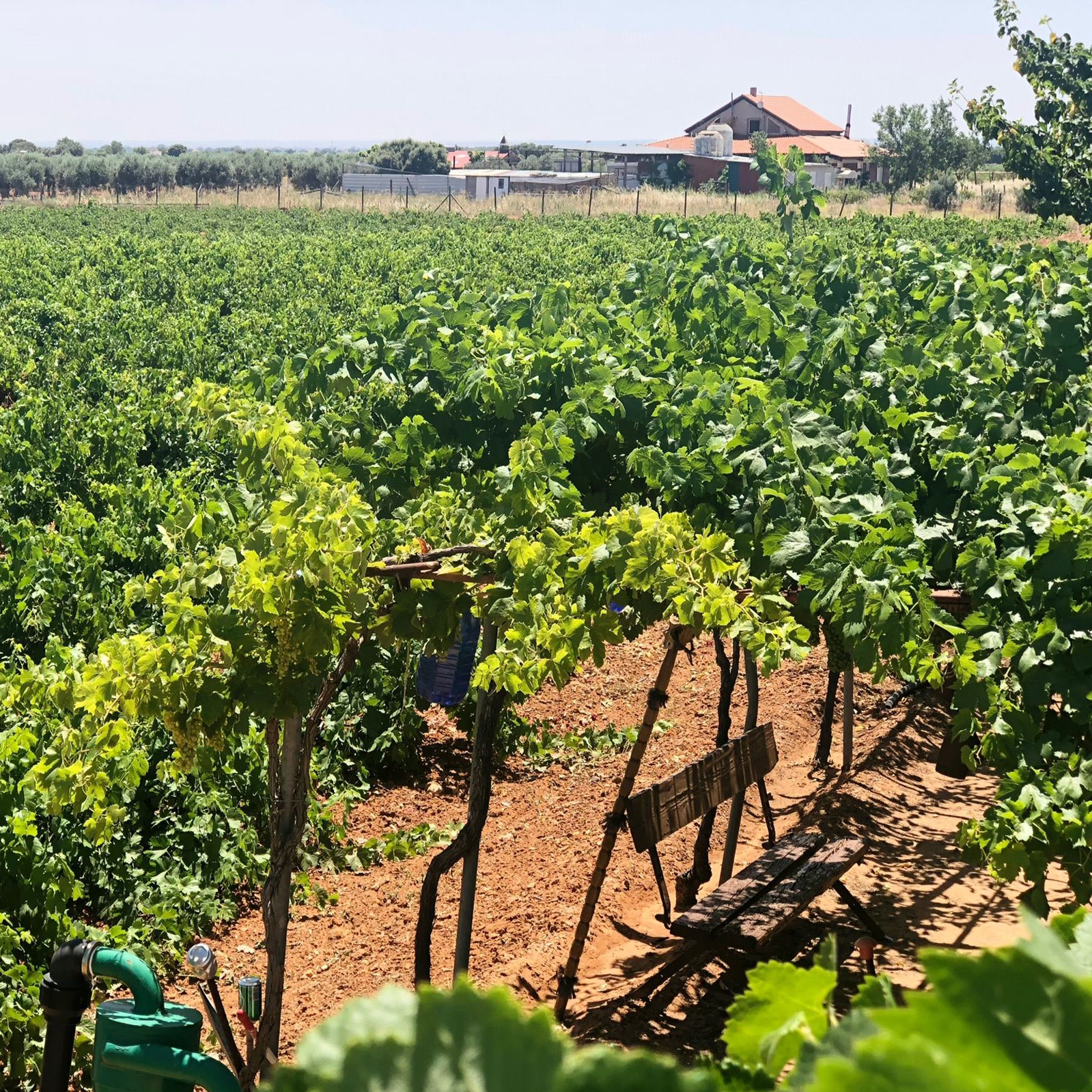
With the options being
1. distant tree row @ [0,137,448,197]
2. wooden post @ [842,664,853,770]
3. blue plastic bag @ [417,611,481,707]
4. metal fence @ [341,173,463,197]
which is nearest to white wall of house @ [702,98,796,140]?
distant tree row @ [0,137,448,197]

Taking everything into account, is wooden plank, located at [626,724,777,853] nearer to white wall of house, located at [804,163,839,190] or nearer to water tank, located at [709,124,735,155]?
white wall of house, located at [804,163,839,190]

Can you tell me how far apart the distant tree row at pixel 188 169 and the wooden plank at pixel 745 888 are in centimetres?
7354

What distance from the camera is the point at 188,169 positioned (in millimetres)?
81312

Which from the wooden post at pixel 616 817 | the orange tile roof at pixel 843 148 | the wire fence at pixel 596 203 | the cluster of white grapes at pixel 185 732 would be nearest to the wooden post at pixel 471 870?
the wooden post at pixel 616 817

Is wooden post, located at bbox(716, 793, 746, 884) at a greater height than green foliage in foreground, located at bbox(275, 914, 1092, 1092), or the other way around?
green foliage in foreground, located at bbox(275, 914, 1092, 1092)

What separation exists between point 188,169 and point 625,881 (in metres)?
81.1

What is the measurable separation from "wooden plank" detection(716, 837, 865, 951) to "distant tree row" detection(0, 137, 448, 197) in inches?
2900

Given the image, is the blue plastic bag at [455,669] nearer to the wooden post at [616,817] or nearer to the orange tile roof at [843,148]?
the wooden post at [616,817]

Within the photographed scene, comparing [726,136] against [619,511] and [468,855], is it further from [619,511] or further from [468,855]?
[468,855]

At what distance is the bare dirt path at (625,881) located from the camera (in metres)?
5.93

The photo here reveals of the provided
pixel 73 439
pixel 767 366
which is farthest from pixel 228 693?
pixel 73 439

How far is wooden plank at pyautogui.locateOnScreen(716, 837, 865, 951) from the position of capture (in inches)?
216

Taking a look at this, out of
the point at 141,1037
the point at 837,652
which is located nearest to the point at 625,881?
the point at 837,652

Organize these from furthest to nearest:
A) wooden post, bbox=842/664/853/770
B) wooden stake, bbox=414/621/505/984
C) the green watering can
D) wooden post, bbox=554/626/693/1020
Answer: wooden post, bbox=842/664/853/770 → wooden post, bbox=554/626/693/1020 → wooden stake, bbox=414/621/505/984 → the green watering can
